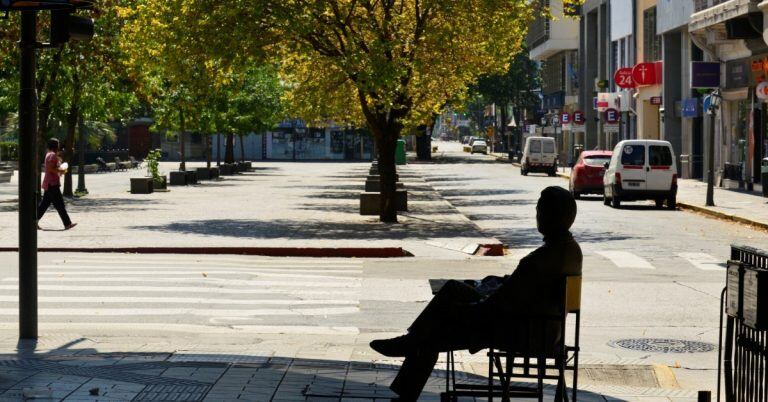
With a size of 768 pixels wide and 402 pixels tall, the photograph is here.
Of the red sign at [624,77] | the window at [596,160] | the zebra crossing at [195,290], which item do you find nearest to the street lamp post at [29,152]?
the zebra crossing at [195,290]

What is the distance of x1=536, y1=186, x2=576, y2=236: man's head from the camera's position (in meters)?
7.40

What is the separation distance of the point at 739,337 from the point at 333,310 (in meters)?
7.33

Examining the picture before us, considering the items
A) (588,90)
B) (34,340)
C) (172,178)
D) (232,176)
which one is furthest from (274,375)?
(588,90)

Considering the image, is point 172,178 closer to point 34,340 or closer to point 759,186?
point 759,186

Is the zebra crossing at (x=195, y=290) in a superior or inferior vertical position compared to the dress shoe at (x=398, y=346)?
inferior

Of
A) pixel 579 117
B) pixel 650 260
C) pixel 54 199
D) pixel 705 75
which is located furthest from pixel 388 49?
pixel 579 117

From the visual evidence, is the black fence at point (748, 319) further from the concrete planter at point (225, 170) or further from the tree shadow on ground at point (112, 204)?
the concrete planter at point (225, 170)

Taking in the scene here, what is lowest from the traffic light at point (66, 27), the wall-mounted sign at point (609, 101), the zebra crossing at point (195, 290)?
the zebra crossing at point (195, 290)

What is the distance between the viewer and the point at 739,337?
270 inches

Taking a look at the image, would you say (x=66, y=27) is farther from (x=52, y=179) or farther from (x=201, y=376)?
(x=52, y=179)

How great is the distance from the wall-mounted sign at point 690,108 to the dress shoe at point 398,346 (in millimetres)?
50681

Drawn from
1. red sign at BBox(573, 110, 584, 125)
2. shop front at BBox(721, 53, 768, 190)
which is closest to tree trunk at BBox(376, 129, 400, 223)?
shop front at BBox(721, 53, 768, 190)

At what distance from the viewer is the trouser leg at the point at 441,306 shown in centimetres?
743

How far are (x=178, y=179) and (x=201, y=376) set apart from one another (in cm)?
4701
